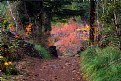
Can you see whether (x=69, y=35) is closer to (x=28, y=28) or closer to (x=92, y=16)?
(x=28, y=28)

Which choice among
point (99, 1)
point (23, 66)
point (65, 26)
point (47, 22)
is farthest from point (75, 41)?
point (23, 66)

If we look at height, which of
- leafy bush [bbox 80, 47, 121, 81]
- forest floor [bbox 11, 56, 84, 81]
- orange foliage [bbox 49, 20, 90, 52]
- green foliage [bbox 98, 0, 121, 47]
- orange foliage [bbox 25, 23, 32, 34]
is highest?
green foliage [bbox 98, 0, 121, 47]

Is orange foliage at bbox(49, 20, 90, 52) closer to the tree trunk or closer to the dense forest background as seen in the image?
the dense forest background

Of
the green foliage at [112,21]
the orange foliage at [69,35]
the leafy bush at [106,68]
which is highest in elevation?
the green foliage at [112,21]

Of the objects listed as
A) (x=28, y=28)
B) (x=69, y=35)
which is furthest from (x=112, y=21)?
(x=69, y=35)

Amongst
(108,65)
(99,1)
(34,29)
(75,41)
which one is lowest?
(75,41)

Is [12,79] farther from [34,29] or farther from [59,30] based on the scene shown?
[59,30]

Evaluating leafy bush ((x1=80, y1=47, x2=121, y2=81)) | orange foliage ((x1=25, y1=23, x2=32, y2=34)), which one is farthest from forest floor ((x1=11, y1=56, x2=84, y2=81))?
orange foliage ((x1=25, y1=23, x2=32, y2=34))

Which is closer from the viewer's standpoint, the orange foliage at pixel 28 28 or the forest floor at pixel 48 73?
the forest floor at pixel 48 73

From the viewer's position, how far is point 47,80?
965cm

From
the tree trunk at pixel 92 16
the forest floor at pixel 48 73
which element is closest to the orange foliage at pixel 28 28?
the tree trunk at pixel 92 16

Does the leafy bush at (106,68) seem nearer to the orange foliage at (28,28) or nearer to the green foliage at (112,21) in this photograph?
→ the green foliage at (112,21)

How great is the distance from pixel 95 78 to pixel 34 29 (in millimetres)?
13199

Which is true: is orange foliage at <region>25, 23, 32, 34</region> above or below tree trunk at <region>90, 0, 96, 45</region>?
below
